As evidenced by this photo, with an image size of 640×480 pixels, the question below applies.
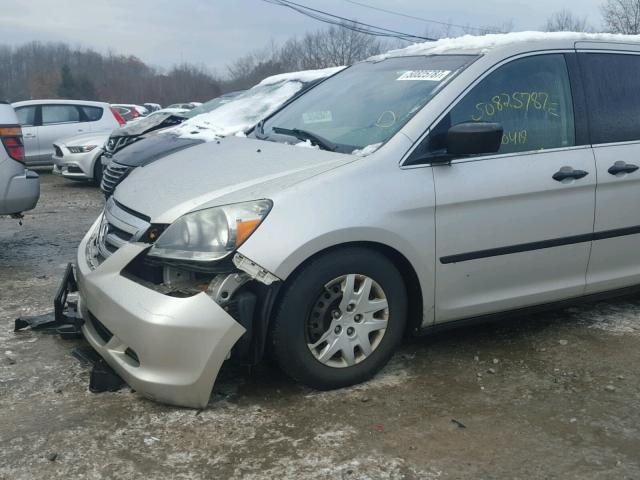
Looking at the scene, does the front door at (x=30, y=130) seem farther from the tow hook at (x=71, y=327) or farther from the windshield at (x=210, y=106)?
the tow hook at (x=71, y=327)

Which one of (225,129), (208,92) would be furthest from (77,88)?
(225,129)

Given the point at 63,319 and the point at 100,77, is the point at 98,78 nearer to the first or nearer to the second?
the point at 100,77

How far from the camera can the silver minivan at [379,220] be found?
121 inches

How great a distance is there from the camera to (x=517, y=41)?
3.87 metres

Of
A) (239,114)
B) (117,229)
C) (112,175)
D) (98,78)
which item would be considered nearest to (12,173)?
(112,175)

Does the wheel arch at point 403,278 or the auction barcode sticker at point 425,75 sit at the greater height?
the auction barcode sticker at point 425,75

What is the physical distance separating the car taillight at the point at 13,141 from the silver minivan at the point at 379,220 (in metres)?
2.28

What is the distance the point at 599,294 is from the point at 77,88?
7045cm

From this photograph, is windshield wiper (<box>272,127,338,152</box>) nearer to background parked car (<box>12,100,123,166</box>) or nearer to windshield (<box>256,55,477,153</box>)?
windshield (<box>256,55,477,153</box>)

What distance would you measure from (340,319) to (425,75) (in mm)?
1468

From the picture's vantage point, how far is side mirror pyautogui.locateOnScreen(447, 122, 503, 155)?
11.1ft

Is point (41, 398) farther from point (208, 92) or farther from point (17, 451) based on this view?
point (208, 92)

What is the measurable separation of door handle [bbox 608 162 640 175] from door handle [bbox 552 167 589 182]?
23 cm

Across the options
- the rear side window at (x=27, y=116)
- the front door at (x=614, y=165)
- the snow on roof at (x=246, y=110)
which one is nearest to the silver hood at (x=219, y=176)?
the front door at (x=614, y=165)
